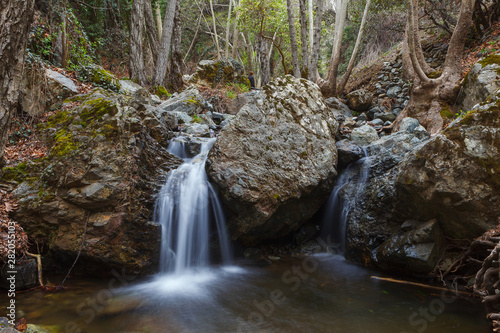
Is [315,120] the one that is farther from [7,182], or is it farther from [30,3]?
[7,182]

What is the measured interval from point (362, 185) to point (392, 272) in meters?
1.90

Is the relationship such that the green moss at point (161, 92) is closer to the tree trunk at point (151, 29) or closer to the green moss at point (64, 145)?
the tree trunk at point (151, 29)

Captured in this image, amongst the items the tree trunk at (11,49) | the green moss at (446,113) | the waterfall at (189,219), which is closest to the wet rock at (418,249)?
the waterfall at (189,219)

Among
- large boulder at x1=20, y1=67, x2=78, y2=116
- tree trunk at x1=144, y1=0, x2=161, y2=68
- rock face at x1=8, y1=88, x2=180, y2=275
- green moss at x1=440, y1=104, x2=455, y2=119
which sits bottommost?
rock face at x1=8, y1=88, x2=180, y2=275

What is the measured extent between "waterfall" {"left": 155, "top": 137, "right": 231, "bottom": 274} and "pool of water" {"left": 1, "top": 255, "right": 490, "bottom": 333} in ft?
1.62

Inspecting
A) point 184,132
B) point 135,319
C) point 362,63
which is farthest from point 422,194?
point 362,63

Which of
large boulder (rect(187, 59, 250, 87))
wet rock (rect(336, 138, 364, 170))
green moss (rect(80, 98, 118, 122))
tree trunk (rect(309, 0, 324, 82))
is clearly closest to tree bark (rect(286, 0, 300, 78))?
tree trunk (rect(309, 0, 324, 82))

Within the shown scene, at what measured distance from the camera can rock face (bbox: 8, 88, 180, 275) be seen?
4.27 m

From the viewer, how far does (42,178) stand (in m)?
4.49

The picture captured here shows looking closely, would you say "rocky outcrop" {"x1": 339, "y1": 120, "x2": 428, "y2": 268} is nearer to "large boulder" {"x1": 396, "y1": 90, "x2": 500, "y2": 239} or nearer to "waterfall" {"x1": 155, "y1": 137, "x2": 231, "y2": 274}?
"large boulder" {"x1": 396, "y1": 90, "x2": 500, "y2": 239}

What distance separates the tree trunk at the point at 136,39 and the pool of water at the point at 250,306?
848 cm

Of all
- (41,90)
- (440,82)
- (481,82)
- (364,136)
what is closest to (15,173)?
(41,90)

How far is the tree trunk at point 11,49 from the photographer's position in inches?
100

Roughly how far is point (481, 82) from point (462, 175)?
12.3 feet
